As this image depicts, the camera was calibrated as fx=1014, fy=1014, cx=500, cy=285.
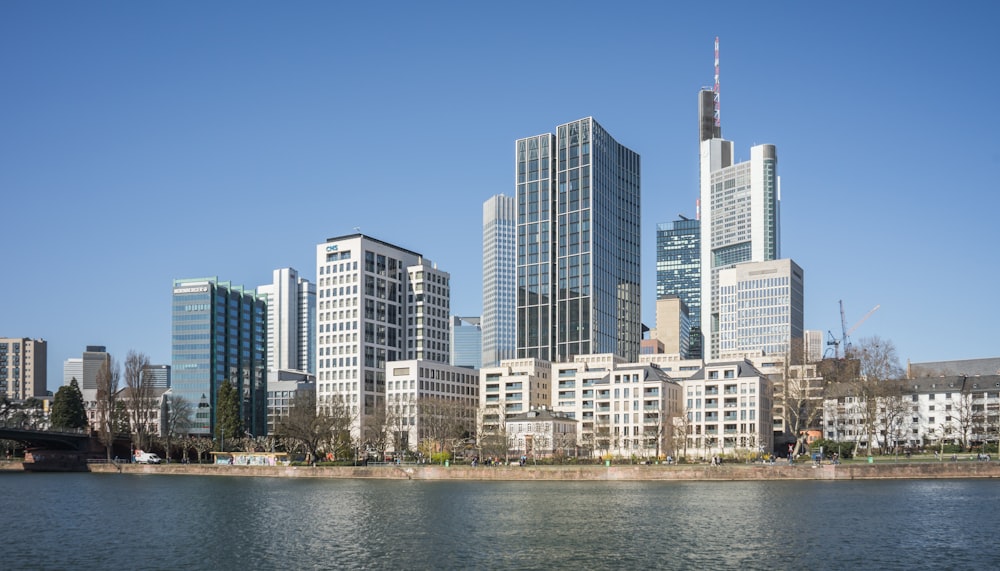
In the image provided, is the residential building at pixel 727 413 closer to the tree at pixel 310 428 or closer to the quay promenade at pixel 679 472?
the quay promenade at pixel 679 472

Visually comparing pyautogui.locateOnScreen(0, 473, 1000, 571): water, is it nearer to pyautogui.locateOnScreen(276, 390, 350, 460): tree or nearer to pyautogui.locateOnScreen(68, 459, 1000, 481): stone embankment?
pyautogui.locateOnScreen(68, 459, 1000, 481): stone embankment

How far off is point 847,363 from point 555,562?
134064mm

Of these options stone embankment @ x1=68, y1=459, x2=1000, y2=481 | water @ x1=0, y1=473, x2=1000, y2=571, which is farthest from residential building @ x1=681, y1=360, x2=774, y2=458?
water @ x1=0, y1=473, x2=1000, y2=571

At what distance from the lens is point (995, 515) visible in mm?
81438

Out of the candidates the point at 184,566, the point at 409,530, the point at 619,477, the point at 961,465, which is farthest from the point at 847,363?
the point at 184,566

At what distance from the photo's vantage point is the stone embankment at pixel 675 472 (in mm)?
129875

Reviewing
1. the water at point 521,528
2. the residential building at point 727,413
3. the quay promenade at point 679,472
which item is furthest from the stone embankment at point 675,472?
the residential building at point 727,413

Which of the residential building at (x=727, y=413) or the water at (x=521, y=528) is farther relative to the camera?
the residential building at (x=727, y=413)

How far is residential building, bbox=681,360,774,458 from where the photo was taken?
192125mm

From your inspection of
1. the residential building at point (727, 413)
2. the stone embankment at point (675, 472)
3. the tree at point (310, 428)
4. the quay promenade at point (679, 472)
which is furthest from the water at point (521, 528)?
the residential building at point (727, 413)

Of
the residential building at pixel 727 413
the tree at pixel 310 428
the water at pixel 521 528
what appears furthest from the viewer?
the residential building at pixel 727 413

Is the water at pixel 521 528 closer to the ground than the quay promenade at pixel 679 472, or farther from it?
farther from it

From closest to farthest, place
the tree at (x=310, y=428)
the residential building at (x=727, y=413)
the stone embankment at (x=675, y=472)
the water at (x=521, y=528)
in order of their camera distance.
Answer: the water at (x=521, y=528)
the stone embankment at (x=675, y=472)
the tree at (x=310, y=428)
the residential building at (x=727, y=413)

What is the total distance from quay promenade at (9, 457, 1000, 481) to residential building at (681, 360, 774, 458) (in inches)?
1620
